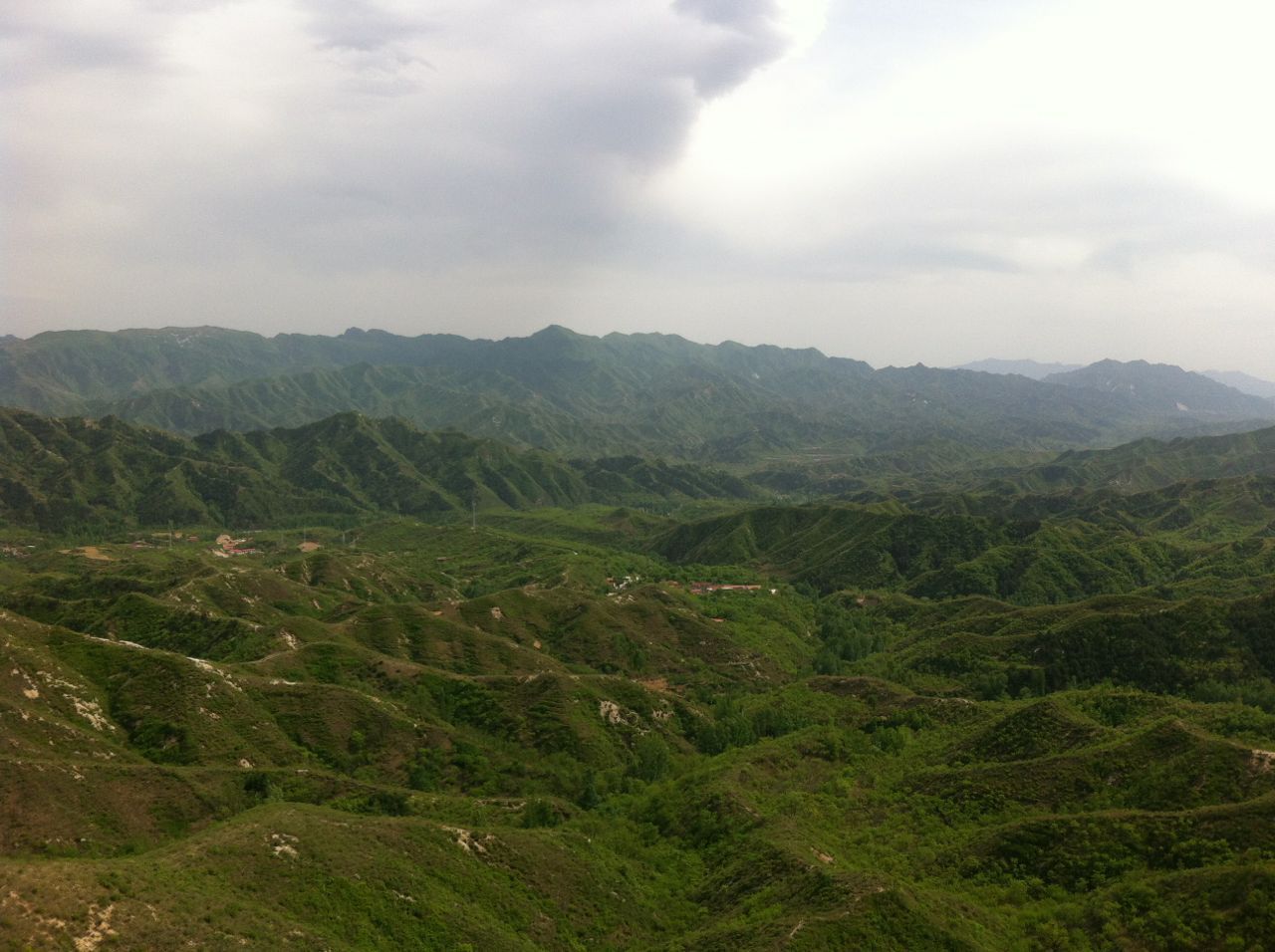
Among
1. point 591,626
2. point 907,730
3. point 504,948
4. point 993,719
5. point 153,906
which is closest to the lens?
point 153,906

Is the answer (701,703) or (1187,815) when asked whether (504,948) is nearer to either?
(1187,815)

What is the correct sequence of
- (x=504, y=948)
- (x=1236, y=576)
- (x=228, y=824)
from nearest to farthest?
1. (x=504, y=948)
2. (x=228, y=824)
3. (x=1236, y=576)

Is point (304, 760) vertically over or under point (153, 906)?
under

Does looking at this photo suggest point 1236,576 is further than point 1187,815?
Yes

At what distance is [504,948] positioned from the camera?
56.3 m

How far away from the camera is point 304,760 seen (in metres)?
86.1

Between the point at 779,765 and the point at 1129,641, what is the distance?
69751 millimetres

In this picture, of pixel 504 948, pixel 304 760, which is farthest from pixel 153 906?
pixel 304 760

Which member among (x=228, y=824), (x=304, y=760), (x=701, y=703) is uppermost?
(x=228, y=824)

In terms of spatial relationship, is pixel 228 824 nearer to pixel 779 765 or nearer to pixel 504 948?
pixel 504 948

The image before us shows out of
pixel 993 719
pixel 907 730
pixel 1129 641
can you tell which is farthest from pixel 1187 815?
pixel 1129 641

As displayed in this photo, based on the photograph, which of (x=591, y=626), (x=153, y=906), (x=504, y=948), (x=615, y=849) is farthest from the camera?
(x=591, y=626)

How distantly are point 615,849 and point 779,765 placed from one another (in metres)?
27.8

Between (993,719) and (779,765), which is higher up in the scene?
(993,719)
